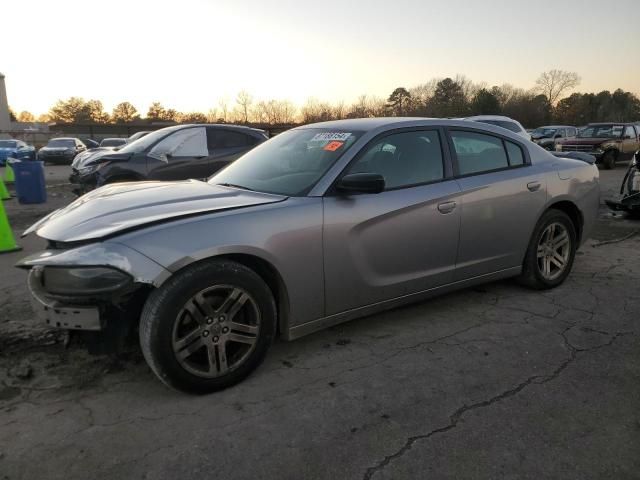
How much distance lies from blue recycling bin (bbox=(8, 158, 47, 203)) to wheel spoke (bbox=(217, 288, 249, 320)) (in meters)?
10.2

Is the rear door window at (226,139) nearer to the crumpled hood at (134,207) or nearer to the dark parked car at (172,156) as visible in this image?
the dark parked car at (172,156)

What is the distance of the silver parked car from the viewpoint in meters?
2.59

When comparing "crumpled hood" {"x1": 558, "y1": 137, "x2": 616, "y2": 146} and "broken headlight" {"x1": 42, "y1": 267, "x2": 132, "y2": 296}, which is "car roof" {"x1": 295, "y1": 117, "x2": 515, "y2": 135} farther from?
"crumpled hood" {"x1": 558, "y1": 137, "x2": 616, "y2": 146}

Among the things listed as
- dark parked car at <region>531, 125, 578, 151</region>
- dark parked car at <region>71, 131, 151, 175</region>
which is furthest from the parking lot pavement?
dark parked car at <region>531, 125, 578, 151</region>

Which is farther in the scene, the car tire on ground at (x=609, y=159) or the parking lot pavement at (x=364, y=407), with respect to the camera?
the car tire on ground at (x=609, y=159)

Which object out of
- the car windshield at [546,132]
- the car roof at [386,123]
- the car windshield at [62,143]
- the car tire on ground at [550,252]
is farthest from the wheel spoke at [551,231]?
the car windshield at [62,143]

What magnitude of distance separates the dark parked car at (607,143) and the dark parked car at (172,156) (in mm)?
15038

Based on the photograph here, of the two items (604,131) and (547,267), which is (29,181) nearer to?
(547,267)

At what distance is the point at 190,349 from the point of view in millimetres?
2684

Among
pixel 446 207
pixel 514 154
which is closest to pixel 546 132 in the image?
pixel 514 154

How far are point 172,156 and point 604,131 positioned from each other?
17749 millimetres

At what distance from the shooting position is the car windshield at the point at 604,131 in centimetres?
1888

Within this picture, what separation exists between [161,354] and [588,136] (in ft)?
68.6

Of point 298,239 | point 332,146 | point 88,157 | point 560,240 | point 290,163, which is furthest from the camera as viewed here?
point 88,157
